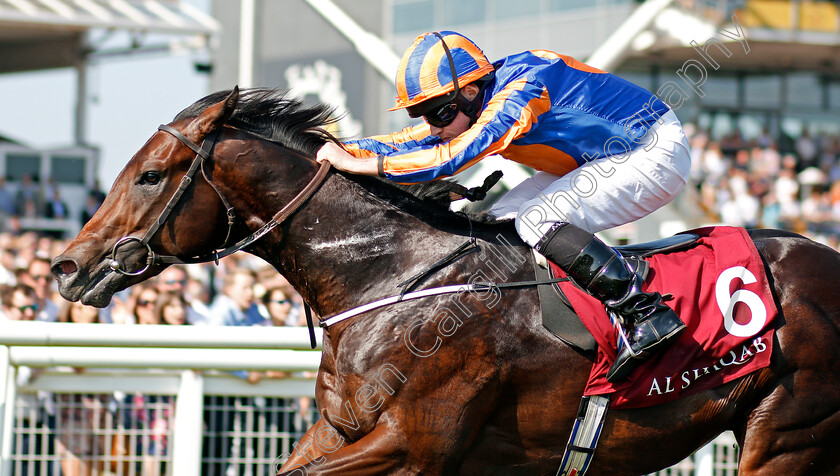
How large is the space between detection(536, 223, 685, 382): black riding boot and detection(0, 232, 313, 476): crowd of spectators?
5.51ft

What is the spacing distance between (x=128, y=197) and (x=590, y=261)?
4.97 feet

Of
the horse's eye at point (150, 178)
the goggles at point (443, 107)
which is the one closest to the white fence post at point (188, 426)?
the horse's eye at point (150, 178)

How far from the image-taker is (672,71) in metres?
17.8

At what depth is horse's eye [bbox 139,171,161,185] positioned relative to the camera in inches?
115

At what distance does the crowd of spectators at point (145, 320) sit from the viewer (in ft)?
12.4

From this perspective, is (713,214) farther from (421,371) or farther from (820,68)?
(820,68)

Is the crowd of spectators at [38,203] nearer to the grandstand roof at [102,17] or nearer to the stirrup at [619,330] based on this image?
the grandstand roof at [102,17]

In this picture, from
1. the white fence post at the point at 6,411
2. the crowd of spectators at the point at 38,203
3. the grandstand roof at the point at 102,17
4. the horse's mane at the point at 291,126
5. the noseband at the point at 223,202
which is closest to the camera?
the noseband at the point at 223,202

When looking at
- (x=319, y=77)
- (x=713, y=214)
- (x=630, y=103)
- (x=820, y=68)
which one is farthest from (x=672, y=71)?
(x=630, y=103)

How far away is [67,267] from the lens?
112 inches

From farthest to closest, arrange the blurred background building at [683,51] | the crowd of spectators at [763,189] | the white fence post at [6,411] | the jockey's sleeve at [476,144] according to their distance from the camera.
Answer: the blurred background building at [683,51] → the crowd of spectators at [763,189] → the white fence post at [6,411] → the jockey's sleeve at [476,144]

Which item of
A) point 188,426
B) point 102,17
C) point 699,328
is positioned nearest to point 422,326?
point 699,328

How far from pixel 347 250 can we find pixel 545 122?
2.60 feet

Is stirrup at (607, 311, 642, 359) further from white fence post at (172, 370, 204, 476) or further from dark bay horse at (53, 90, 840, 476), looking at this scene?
white fence post at (172, 370, 204, 476)
